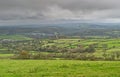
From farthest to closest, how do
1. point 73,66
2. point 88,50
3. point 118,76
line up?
point 88,50 < point 73,66 < point 118,76

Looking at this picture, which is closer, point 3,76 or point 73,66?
point 3,76

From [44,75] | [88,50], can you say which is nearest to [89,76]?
[44,75]

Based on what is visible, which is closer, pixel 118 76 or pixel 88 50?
pixel 118 76

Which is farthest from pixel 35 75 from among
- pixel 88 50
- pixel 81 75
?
pixel 88 50

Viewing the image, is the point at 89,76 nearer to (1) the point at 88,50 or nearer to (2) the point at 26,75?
(2) the point at 26,75

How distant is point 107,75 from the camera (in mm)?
28453

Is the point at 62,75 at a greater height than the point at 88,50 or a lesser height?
greater

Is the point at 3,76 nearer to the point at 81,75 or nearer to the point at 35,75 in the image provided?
the point at 35,75

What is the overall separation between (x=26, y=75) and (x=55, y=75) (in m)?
3.61

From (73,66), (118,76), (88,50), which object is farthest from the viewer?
(88,50)

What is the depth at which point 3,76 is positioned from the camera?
28.8 metres

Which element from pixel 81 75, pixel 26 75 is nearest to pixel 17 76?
pixel 26 75

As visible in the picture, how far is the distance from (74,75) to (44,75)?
3811mm

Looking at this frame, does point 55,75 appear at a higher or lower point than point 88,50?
higher
